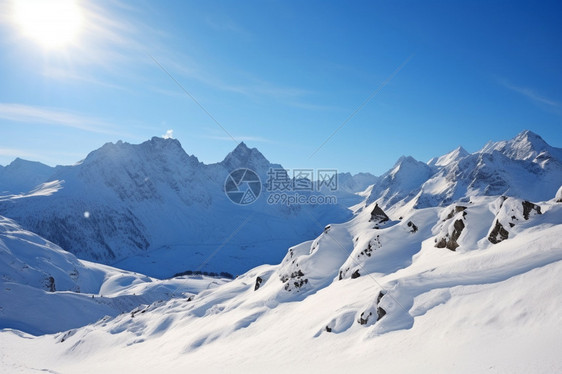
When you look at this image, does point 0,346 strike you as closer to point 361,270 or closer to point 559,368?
point 361,270

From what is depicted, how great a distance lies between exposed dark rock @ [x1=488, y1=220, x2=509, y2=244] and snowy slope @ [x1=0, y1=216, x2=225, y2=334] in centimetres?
7409

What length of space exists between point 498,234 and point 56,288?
377 ft

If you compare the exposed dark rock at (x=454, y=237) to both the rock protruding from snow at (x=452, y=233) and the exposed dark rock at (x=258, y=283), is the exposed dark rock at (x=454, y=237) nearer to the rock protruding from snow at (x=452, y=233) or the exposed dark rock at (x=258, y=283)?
the rock protruding from snow at (x=452, y=233)

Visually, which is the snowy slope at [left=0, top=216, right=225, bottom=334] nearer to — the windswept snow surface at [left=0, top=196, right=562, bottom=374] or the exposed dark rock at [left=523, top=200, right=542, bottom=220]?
the windswept snow surface at [left=0, top=196, right=562, bottom=374]

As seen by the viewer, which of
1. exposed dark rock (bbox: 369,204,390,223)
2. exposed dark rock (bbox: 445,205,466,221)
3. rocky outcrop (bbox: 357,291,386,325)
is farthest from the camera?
exposed dark rock (bbox: 369,204,390,223)

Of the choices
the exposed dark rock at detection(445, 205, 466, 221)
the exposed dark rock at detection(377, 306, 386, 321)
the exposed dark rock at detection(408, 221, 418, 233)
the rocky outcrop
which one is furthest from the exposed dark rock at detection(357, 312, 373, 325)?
the exposed dark rock at detection(445, 205, 466, 221)

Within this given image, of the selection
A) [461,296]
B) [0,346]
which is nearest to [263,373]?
[461,296]

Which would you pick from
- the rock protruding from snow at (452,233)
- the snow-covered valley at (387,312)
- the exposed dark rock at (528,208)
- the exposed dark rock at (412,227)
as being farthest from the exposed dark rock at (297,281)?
the exposed dark rock at (528,208)

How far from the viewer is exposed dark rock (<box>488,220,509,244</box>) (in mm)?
18228

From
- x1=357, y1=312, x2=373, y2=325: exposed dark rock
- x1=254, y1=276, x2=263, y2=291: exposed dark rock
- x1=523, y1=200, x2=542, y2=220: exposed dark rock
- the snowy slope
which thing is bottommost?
x1=357, y1=312, x2=373, y2=325: exposed dark rock

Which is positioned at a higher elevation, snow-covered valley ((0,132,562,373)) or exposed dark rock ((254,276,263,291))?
exposed dark rock ((254,276,263,291))

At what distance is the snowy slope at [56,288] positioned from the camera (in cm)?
6675

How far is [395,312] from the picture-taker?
15359 millimetres

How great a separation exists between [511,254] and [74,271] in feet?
424
